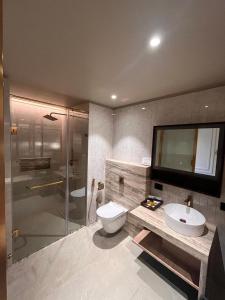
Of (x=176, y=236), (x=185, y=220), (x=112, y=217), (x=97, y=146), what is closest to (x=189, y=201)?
(x=185, y=220)

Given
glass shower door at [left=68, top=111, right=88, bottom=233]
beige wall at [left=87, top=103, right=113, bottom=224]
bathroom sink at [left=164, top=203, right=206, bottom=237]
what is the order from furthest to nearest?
glass shower door at [left=68, top=111, right=88, bottom=233] < beige wall at [left=87, top=103, right=113, bottom=224] < bathroom sink at [left=164, top=203, right=206, bottom=237]

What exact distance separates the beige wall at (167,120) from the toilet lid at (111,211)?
70 cm

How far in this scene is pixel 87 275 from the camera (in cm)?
172

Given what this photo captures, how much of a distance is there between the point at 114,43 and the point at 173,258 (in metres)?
2.42

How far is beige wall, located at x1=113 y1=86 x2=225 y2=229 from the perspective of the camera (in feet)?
5.46

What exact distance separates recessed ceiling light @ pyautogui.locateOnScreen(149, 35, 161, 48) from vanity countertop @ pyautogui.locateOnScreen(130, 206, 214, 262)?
1808 mm

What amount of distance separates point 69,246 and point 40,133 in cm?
194

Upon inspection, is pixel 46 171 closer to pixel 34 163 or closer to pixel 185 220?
pixel 34 163

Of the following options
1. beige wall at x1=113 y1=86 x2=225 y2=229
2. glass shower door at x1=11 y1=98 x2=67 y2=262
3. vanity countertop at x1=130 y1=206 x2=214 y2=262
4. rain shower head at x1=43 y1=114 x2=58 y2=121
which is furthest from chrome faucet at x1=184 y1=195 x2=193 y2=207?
rain shower head at x1=43 y1=114 x2=58 y2=121

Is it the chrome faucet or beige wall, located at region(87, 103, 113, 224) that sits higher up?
beige wall, located at region(87, 103, 113, 224)

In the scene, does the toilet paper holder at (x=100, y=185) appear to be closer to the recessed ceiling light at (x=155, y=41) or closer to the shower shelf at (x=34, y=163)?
the shower shelf at (x=34, y=163)

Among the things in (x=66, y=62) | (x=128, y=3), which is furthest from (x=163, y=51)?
(x=66, y=62)

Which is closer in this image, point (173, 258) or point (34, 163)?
point (173, 258)

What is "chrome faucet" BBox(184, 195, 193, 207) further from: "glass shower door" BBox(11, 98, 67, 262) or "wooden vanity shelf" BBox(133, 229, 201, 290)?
"glass shower door" BBox(11, 98, 67, 262)
